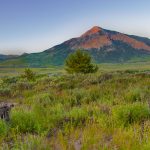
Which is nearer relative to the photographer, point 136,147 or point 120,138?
point 136,147

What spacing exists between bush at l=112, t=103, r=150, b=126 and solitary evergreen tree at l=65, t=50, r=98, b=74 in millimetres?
35329

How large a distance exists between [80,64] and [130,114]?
36289mm

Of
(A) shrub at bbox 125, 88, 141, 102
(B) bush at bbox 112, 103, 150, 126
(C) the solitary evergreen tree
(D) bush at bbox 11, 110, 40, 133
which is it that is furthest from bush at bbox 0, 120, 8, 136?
(C) the solitary evergreen tree

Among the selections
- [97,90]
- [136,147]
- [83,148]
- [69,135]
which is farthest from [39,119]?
[97,90]

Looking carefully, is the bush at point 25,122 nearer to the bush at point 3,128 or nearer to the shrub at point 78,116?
the bush at point 3,128

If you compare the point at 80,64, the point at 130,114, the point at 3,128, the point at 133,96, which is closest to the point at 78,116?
the point at 130,114

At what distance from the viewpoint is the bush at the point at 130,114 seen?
20.3 feet

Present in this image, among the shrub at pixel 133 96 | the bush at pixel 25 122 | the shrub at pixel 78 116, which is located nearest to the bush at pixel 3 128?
the bush at pixel 25 122

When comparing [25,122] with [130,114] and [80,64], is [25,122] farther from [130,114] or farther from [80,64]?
[80,64]

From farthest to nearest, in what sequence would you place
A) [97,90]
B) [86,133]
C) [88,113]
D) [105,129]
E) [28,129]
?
[97,90], [88,113], [28,129], [105,129], [86,133]

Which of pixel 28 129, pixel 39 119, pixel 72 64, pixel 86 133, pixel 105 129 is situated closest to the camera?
pixel 86 133

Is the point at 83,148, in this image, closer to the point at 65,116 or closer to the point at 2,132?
the point at 2,132

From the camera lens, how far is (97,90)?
12.3 m

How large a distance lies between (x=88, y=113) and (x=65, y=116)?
556mm
